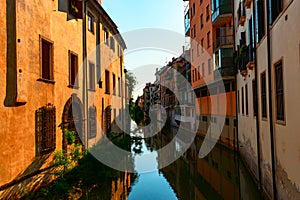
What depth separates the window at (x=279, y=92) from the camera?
23.2 ft

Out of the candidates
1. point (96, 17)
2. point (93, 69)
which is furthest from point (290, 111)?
point (96, 17)

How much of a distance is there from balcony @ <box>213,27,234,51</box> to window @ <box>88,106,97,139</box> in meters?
9.70

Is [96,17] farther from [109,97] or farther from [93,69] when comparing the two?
[109,97]

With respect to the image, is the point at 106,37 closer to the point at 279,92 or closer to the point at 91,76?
the point at 91,76

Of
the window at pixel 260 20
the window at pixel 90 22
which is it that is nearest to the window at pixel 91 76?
the window at pixel 90 22

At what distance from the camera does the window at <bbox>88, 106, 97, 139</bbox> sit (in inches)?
561

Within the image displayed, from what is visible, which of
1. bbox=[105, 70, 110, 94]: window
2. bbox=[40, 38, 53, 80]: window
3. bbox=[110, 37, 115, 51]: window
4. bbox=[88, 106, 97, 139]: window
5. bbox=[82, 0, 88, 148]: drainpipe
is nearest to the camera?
bbox=[40, 38, 53, 80]: window

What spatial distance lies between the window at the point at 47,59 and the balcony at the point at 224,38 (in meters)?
12.6

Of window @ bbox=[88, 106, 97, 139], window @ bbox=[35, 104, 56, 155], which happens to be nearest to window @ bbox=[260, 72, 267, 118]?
window @ bbox=[35, 104, 56, 155]

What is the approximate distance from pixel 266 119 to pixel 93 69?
9.31m

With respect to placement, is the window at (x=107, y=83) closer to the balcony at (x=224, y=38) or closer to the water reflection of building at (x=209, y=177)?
the water reflection of building at (x=209, y=177)

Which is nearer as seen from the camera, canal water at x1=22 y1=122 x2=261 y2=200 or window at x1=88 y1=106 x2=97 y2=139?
canal water at x1=22 y1=122 x2=261 y2=200

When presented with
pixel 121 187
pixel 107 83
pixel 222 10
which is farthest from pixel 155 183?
pixel 222 10

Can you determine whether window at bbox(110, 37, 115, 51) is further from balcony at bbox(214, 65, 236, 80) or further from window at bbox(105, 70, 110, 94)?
balcony at bbox(214, 65, 236, 80)
